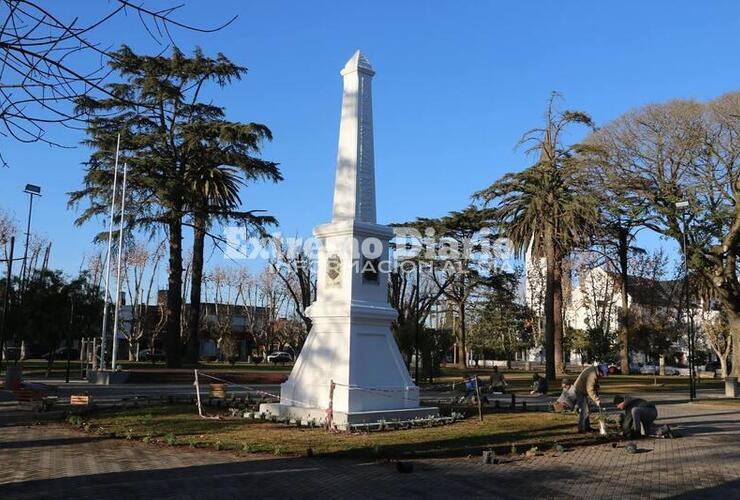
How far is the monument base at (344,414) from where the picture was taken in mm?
14383

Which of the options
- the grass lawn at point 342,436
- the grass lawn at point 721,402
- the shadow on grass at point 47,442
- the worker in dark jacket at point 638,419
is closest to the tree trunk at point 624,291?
the grass lawn at point 721,402

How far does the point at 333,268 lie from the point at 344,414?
11.4ft

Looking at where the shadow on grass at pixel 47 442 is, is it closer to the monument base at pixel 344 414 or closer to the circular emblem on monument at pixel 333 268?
the monument base at pixel 344 414

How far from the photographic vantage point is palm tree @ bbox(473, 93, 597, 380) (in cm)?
3522

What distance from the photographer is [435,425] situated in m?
15.3

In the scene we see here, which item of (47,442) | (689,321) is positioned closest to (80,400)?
(47,442)

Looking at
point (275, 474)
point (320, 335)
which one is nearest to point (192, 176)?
point (320, 335)

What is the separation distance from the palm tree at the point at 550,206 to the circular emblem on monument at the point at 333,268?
842 inches

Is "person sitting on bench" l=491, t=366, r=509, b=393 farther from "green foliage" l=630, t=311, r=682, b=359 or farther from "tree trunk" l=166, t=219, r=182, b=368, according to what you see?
"green foliage" l=630, t=311, r=682, b=359

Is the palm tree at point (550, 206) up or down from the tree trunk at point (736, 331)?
up

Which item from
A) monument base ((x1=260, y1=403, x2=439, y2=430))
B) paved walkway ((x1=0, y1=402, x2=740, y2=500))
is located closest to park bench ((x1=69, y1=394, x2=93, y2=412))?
monument base ((x1=260, y1=403, x2=439, y2=430))

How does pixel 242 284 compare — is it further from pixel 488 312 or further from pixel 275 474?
pixel 275 474

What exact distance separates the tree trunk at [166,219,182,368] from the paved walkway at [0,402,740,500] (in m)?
23.0

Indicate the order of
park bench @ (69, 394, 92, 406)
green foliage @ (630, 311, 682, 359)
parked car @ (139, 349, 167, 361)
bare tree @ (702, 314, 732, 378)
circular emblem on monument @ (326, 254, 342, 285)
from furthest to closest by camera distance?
parked car @ (139, 349, 167, 361) → green foliage @ (630, 311, 682, 359) → bare tree @ (702, 314, 732, 378) → park bench @ (69, 394, 92, 406) → circular emblem on monument @ (326, 254, 342, 285)
